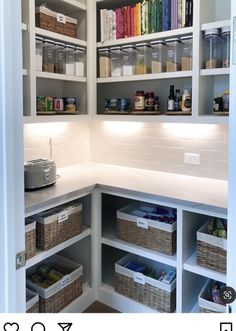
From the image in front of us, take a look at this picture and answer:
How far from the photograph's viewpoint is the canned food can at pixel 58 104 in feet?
8.42

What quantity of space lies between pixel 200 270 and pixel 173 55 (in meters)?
1.51

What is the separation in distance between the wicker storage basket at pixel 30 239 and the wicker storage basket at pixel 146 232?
649mm

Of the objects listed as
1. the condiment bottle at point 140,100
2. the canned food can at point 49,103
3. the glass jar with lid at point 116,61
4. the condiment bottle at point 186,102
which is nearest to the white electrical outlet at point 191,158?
the condiment bottle at point 186,102

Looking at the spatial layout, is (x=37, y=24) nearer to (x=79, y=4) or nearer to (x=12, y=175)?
(x=79, y=4)

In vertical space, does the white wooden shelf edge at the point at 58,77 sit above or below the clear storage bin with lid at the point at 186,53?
below

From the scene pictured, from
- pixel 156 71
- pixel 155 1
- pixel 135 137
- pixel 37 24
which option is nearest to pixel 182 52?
pixel 156 71

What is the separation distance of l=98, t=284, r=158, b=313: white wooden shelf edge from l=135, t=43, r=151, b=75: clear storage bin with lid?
1.69 meters

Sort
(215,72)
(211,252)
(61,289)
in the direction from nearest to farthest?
(211,252) → (215,72) → (61,289)

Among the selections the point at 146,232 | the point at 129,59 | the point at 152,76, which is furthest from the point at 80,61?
the point at 146,232

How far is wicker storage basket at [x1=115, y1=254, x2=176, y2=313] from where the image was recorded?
2154 millimetres

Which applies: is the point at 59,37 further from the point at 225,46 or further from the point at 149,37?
the point at 225,46

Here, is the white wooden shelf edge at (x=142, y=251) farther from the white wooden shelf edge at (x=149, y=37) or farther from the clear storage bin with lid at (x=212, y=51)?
the white wooden shelf edge at (x=149, y=37)

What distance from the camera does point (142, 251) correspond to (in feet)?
7.22
